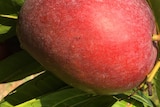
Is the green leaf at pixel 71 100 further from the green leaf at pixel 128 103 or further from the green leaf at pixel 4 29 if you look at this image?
the green leaf at pixel 4 29

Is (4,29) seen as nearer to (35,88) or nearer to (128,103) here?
(35,88)

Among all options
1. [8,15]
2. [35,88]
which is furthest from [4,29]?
[35,88]

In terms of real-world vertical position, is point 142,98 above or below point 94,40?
below

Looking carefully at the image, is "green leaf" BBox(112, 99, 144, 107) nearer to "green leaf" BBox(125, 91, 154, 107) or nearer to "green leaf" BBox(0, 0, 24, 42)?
"green leaf" BBox(125, 91, 154, 107)

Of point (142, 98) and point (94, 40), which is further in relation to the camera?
point (142, 98)

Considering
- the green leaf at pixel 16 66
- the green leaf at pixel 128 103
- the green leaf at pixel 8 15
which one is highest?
the green leaf at pixel 8 15

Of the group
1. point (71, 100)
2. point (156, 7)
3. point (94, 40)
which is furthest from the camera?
point (71, 100)

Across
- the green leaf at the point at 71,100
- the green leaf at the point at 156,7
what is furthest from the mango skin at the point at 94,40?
the green leaf at the point at 71,100
